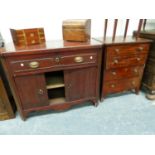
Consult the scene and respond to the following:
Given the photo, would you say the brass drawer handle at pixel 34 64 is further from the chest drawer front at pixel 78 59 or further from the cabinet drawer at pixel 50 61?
the chest drawer front at pixel 78 59

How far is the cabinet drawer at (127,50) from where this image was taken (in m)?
1.50

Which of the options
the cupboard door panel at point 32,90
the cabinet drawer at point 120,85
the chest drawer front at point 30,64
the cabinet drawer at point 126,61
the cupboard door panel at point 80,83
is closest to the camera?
the chest drawer front at point 30,64

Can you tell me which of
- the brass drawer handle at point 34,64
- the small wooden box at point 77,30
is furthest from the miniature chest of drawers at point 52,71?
the small wooden box at point 77,30

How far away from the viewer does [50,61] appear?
4.26ft

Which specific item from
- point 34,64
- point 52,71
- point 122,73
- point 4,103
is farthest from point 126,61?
point 4,103

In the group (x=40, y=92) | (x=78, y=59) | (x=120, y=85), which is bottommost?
(x=120, y=85)

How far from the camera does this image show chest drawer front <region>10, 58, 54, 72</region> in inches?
48.8

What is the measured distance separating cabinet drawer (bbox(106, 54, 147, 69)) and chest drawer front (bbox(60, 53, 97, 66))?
0.24m

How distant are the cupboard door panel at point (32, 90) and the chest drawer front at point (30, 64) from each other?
97mm

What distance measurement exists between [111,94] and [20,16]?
1.59 meters

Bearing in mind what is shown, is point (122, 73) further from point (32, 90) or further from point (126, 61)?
point (32, 90)

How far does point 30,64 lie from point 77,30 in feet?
2.04

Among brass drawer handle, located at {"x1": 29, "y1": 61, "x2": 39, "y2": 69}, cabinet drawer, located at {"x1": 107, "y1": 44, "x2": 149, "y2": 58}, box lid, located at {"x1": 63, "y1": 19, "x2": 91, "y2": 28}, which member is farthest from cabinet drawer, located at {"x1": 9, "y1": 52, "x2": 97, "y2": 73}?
box lid, located at {"x1": 63, "y1": 19, "x2": 91, "y2": 28}

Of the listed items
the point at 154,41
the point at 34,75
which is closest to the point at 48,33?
the point at 34,75
